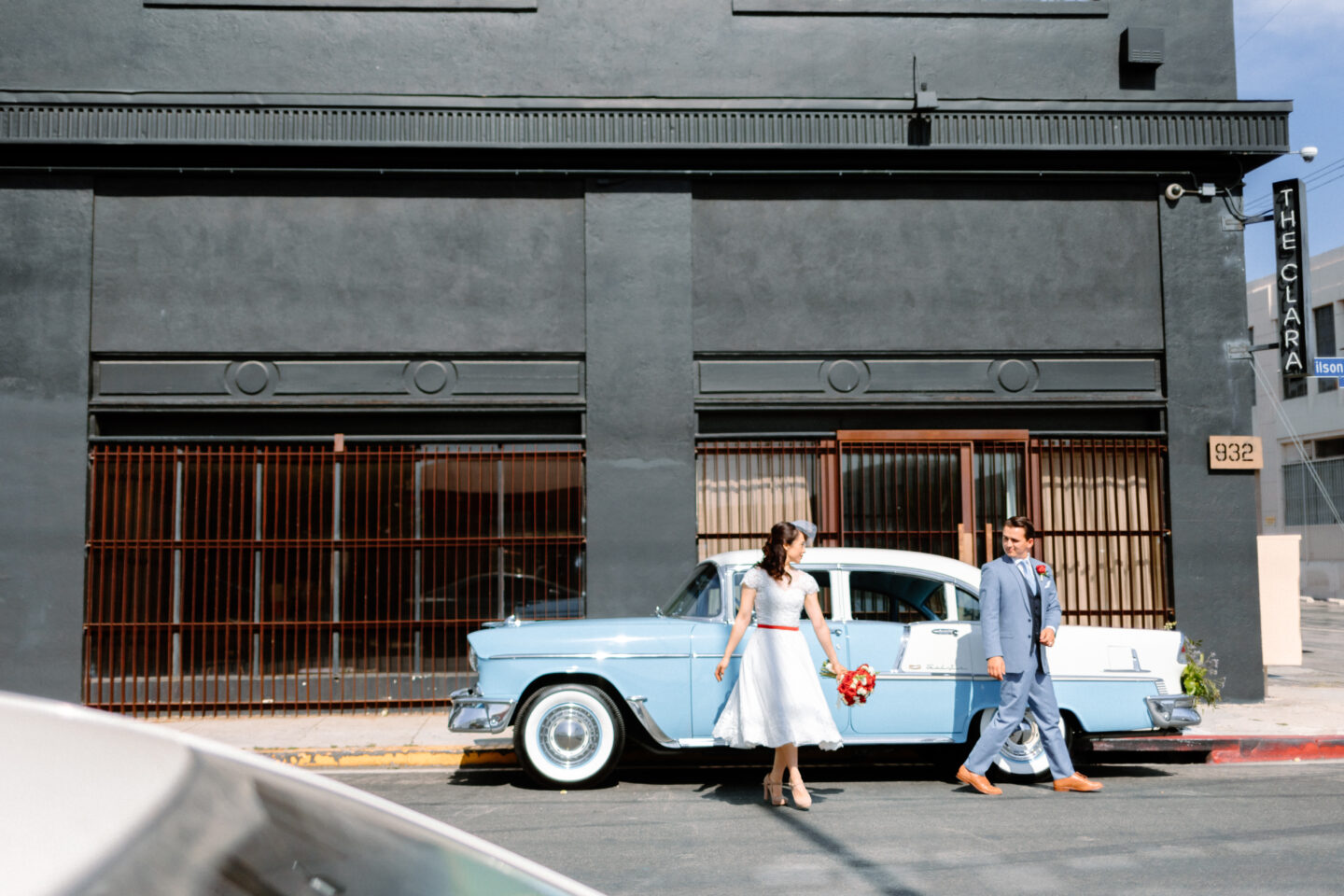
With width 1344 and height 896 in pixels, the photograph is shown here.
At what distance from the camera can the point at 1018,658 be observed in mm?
7605

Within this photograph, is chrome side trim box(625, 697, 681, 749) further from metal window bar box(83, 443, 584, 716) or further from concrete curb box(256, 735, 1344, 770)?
metal window bar box(83, 443, 584, 716)

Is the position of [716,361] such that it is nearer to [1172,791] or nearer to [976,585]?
Answer: [976,585]

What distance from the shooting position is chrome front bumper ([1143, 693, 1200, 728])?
26.5 ft

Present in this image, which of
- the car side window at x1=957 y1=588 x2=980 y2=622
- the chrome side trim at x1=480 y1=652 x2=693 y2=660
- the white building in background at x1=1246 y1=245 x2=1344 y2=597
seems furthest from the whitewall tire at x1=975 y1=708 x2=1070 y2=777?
the white building in background at x1=1246 y1=245 x2=1344 y2=597

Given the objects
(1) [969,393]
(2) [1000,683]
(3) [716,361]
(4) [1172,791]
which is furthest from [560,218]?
(4) [1172,791]

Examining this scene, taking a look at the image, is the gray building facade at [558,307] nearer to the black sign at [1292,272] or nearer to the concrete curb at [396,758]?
the black sign at [1292,272]

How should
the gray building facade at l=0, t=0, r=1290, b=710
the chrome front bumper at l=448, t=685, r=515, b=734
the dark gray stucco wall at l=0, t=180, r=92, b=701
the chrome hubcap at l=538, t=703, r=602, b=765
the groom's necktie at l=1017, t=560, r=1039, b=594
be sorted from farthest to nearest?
the gray building facade at l=0, t=0, r=1290, b=710, the dark gray stucco wall at l=0, t=180, r=92, b=701, the chrome hubcap at l=538, t=703, r=602, b=765, the chrome front bumper at l=448, t=685, r=515, b=734, the groom's necktie at l=1017, t=560, r=1039, b=594

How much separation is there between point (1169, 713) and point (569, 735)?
13.3 feet

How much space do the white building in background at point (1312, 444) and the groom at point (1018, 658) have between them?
29.4 meters

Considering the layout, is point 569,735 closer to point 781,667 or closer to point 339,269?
point 781,667

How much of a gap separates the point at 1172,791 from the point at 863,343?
549 cm

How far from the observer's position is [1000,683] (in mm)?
8016

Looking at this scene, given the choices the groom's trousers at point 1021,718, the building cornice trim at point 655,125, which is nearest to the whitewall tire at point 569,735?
the groom's trousers at point 1021,718

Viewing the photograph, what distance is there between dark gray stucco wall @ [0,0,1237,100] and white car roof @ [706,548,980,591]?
5.67 metres
